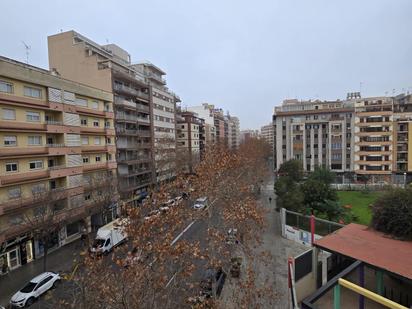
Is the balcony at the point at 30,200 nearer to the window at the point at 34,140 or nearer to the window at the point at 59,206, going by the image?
the window at the point at 59,206

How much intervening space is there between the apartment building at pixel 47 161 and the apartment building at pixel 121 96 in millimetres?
4430

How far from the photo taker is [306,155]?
176 feet

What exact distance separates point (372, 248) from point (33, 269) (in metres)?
22.2

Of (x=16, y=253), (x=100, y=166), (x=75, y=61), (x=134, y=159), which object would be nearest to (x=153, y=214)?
(x=16, y=253)

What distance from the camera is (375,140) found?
48.2 m

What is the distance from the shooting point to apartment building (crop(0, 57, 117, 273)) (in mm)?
19234

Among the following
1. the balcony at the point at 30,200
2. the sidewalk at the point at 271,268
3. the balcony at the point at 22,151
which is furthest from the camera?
the balcony at the point at 22,151

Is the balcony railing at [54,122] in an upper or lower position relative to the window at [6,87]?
lower

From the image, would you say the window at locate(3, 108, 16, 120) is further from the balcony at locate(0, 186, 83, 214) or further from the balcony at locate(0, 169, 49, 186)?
the balcony at locate(0, 186, 83, 214)

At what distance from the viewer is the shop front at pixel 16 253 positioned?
61.5ft

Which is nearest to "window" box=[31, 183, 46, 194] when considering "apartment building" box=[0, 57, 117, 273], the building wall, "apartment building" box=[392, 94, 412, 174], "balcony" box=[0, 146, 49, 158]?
"apartment building" box=[0, 57, 117, 273]

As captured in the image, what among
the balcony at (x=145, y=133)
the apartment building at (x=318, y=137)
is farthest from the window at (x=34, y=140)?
the apartment building at (x=318, y=137)

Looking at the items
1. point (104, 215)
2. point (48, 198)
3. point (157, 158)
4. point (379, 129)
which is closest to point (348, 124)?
point (379, 129)

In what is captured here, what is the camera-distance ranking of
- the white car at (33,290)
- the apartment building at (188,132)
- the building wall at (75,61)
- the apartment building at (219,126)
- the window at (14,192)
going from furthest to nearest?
the apartment building at (219,126) < the apartment building at (188,132) < the building wall at (75,61) < the window at (14,192) < the white car at (33,290)
